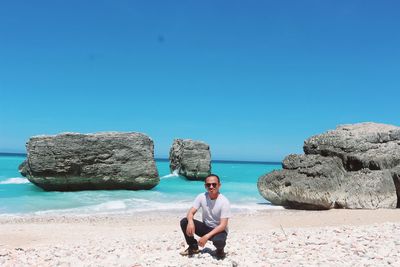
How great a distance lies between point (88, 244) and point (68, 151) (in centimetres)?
1751

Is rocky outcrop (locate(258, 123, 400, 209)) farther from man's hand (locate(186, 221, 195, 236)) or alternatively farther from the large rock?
the large rock

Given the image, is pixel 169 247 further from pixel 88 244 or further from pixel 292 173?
pixel 292 173

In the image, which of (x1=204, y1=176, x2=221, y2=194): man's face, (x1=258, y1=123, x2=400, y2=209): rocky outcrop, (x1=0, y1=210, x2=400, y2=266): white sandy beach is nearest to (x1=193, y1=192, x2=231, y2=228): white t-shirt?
(x1=204, y1=176, x2=221, y2=194): man's face

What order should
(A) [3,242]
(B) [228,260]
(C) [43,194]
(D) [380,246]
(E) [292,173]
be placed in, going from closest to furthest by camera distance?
(B) [228,260] → (D) [380,246] → (A) [3,242] → (E) [292,173] → (C) [43,194]

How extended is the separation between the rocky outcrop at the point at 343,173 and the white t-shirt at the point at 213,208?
10032mm

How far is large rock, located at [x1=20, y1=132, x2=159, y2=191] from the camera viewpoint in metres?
24.4

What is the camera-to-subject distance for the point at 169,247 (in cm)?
752

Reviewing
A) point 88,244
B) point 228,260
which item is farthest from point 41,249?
point 228,260

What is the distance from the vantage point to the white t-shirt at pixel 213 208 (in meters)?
6.27

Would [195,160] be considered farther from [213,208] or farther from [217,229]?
[217,229]

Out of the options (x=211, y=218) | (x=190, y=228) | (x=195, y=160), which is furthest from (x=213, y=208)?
(x=195, y=160)

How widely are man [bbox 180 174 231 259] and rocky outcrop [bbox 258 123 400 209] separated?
32.8ft

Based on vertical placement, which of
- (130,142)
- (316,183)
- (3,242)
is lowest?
(3,242)

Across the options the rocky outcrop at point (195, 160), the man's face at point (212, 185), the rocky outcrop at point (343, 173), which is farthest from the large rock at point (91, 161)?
the man's face at point (212, 185)
